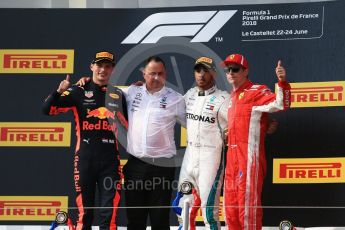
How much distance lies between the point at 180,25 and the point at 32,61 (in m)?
1.14

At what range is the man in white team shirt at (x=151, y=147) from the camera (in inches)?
196

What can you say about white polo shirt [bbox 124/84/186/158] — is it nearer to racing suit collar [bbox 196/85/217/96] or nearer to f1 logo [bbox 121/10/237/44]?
racing suit collar [bbox 196/85/217/96]

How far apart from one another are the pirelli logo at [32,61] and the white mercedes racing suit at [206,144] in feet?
4.13

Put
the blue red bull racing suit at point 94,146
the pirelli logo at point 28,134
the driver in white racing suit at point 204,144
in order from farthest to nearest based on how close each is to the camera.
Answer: the pirelli logo at point 28,134
the driver in white racing suit at point 204,144
the blue red bull racing suit at point 94,146

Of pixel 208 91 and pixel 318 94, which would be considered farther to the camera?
pixel 318 94

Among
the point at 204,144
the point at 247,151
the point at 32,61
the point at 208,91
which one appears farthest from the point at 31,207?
the point at 247,151

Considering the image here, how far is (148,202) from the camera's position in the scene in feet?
16.5

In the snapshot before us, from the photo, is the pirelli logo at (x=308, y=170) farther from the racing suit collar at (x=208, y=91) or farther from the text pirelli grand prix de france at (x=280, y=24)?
the text pirelli grand prix de france at (x=280, y=24)

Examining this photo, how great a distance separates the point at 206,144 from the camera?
5254mm

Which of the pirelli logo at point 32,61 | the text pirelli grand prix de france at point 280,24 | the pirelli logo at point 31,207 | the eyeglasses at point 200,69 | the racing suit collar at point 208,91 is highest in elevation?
the text pirelli grand prix de france at point 280,24

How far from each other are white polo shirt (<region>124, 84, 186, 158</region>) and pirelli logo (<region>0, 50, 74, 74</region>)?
3.14 ft

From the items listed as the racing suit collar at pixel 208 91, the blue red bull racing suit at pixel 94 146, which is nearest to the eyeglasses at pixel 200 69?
the racing suit collar at pixel 208 91

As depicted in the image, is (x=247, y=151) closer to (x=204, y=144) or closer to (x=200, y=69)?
(x=204, y=144)

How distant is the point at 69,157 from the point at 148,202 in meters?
1.17
